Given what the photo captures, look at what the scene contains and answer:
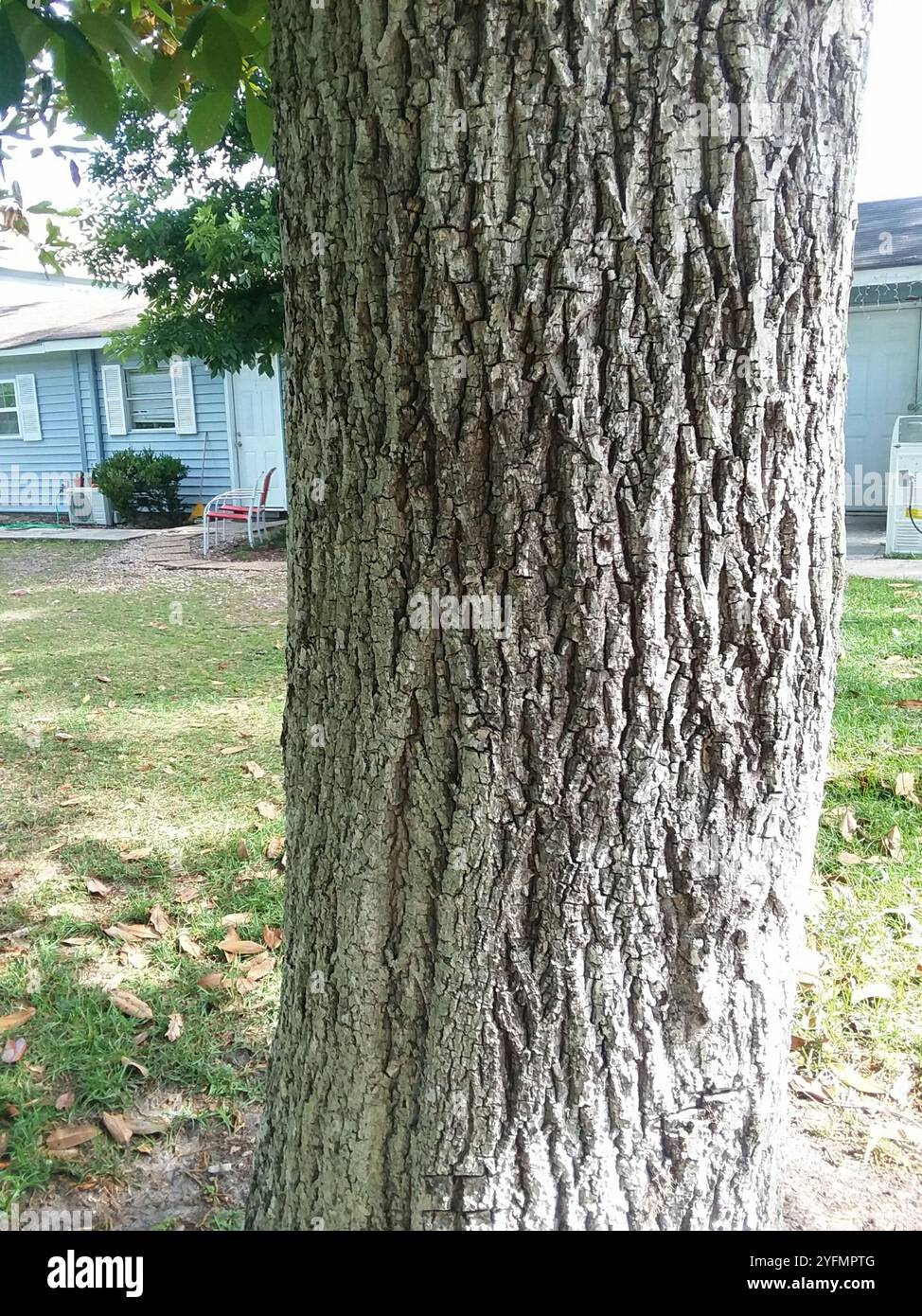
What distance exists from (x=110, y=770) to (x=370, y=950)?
3.85 metres

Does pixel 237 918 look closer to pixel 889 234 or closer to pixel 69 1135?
pixel 69 1135

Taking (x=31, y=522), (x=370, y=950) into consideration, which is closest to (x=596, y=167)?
(x=370, y=950)

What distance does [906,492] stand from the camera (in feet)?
34.4

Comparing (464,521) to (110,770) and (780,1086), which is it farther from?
(110,770)

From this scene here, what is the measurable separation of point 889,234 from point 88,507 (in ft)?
44.4

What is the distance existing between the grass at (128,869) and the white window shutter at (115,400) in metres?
12.3

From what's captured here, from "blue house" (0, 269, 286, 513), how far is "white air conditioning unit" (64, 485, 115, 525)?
4.39 ft

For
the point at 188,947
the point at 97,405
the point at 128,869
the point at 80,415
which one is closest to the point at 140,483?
the point at 97,405

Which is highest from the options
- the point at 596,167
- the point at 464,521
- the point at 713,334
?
the point at 596,167

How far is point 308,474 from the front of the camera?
1.73m

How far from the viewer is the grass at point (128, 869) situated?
9.37ft

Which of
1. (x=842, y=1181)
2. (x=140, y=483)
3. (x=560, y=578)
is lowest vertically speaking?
(x=842, y=1181)

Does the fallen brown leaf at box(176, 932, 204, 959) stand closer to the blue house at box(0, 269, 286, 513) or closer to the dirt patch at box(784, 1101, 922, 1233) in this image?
the dirt patch at box(784, 1101, 922, 1233)

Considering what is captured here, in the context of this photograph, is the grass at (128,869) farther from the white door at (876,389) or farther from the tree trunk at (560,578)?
the white door at (876,389)
